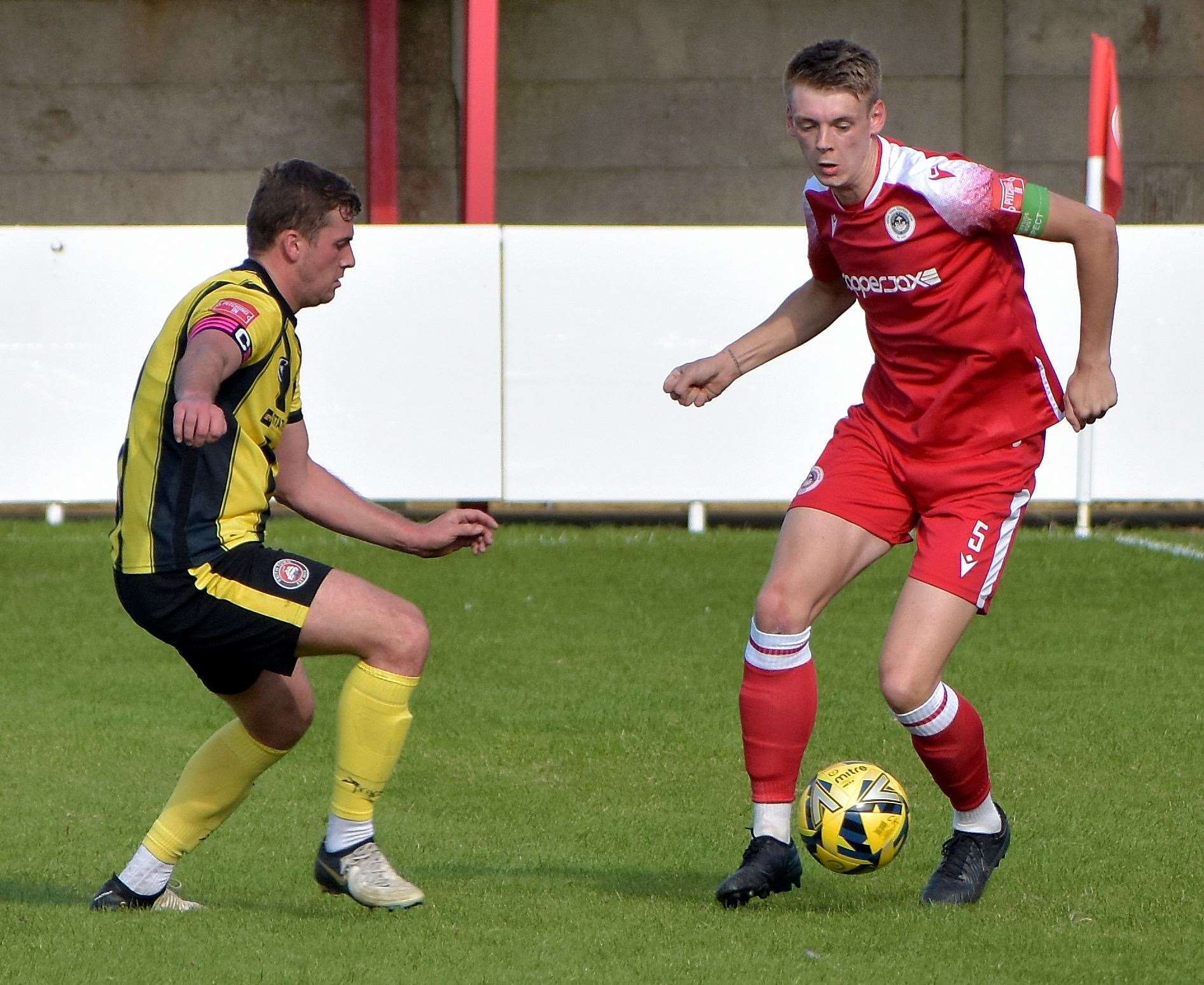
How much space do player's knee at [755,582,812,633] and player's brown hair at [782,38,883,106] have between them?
1.19 m

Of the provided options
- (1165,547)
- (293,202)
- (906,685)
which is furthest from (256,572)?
(1165,547)

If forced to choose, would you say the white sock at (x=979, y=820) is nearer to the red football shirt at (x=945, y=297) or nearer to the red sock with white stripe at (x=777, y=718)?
the red sock with white stripe at (x=777, y=718)

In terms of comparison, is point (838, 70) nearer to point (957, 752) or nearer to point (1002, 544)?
point (1002, 544)

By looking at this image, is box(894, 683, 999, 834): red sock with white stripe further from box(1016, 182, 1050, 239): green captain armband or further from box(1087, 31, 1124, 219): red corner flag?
box(1087, 31, 1124, 219): red corner flag

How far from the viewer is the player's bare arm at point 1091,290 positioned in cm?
417

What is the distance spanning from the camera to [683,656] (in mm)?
7938

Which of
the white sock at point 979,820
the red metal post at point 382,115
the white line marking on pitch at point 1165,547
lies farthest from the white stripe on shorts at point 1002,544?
the red metal post at point 382,115

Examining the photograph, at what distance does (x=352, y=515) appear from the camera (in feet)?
14.3

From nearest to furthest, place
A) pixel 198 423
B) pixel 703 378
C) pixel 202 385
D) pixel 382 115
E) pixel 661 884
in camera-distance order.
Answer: pixel 198 423, pixel 202 385, pixel 661 884, pixel 703 378, pixel 382 115

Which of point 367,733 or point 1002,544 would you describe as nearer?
point 367,733

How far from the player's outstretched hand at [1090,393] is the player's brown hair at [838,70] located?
32.4 inches

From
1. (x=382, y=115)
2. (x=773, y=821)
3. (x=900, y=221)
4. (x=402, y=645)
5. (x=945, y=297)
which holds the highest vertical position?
(x=382, y=115)

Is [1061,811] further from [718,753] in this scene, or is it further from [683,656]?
[683,656]

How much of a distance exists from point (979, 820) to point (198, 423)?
7.22 feet
